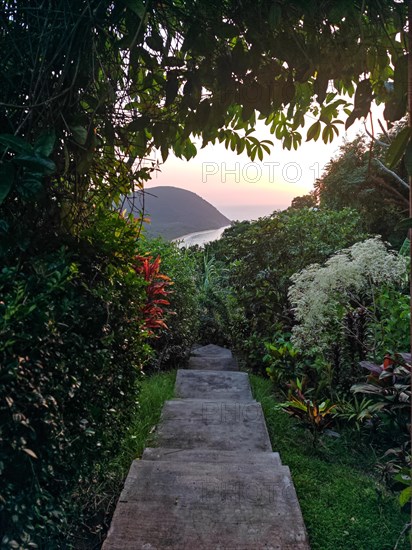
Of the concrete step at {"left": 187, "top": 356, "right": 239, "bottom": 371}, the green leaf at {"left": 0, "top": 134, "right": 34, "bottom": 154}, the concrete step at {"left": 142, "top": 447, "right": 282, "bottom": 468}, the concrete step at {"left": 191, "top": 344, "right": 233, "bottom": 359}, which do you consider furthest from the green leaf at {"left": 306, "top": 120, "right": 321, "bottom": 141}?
the concrete step at {"left": 191, "top": 344, "right": 233, "bottom": 359}

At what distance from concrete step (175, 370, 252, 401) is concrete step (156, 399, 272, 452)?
37 centimetres

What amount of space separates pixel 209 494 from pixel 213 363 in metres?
3.71

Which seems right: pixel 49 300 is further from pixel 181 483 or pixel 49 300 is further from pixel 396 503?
pixel 396 503

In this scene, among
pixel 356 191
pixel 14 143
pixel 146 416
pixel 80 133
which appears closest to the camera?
pixel 14 143

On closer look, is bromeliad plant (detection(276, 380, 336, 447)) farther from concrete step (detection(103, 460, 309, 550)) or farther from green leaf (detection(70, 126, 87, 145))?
green leaf (detection(70, 126, 87, 145))

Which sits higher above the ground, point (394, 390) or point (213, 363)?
point (394, 390)

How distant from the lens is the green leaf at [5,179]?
Answer: 1.19 m

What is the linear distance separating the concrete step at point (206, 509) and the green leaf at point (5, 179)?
139 cm

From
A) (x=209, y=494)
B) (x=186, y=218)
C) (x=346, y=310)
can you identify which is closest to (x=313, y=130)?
(x=209, y=494)

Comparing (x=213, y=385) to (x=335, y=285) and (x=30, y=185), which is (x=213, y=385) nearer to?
(x=335, y=285)

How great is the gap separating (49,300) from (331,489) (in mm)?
1797

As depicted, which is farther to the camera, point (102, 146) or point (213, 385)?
point (213, 385)

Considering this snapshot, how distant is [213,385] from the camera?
14.3 feet

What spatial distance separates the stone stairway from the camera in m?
1.83
